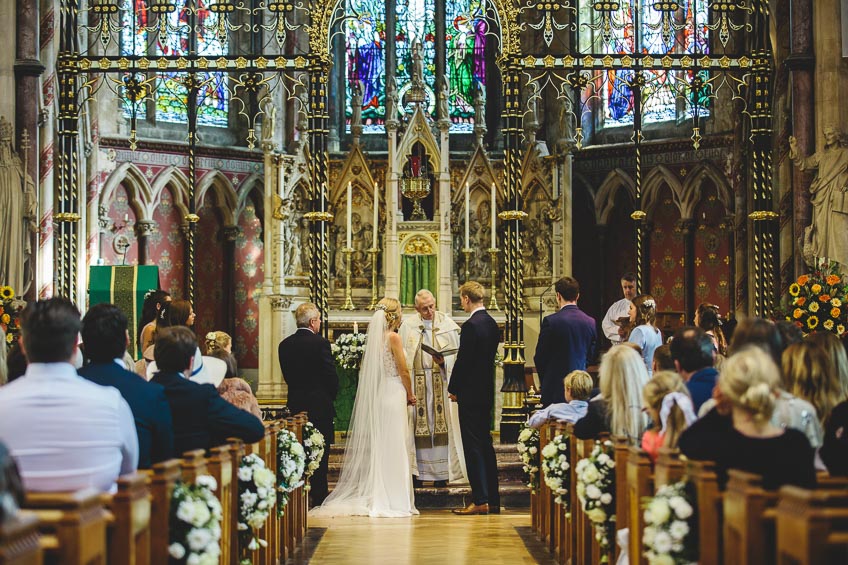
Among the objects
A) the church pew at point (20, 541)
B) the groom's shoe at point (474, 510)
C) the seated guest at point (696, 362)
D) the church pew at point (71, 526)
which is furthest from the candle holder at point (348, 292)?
the church pew at point (20, 541)

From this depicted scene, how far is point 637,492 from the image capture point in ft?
16.3

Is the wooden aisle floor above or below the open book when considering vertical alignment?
below

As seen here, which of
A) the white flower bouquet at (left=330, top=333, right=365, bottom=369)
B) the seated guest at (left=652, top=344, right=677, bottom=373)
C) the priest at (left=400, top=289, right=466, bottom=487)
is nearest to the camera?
the seated guest at (left=652, top=344, right=677, bottom=373)

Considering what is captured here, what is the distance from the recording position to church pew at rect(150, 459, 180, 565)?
436cm

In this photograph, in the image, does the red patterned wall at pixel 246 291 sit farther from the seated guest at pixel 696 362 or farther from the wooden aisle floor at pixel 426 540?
the seated guest at pixel 696 362

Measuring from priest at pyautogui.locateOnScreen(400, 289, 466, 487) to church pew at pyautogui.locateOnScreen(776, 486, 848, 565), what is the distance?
20.7 feet

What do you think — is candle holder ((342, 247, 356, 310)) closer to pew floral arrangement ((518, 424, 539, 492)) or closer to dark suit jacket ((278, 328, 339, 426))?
dark suit jacket ((278, 328, 339, 426))

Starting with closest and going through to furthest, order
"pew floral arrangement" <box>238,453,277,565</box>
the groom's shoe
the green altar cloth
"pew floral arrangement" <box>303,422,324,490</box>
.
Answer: "pew floral arrangement" <box>238,453,277,565</box> < "pew floral arrangement" <box>303,422,324,490</box> < the groom's shoe < the green altar cloth

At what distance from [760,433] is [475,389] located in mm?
5085

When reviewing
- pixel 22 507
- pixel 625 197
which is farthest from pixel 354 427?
pixel 625 197

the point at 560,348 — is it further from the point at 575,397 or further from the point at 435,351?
the point at 435,351

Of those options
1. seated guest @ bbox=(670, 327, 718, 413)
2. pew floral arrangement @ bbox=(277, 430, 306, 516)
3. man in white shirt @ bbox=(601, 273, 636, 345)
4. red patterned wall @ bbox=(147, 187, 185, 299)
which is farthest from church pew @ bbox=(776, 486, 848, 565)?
red patterned wall @ bbox=(147, 187, 185, 299)

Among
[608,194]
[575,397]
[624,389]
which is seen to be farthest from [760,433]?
[608,194]

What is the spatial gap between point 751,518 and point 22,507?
2.16 metres
